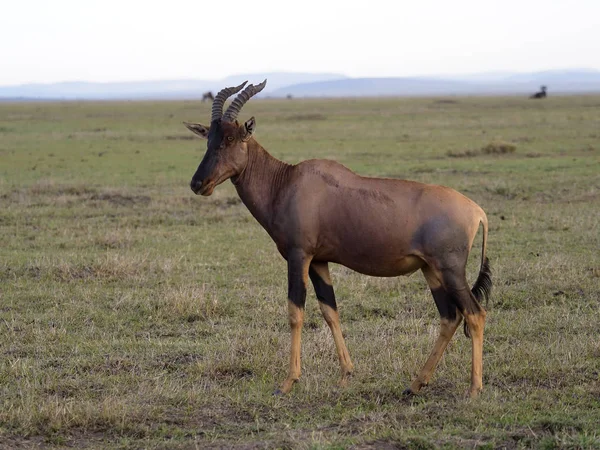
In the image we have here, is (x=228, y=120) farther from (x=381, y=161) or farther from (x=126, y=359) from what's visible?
(x=381, y=161)

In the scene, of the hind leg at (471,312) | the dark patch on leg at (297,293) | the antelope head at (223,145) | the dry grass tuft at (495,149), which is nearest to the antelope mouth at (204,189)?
the antelope head at (223,145)

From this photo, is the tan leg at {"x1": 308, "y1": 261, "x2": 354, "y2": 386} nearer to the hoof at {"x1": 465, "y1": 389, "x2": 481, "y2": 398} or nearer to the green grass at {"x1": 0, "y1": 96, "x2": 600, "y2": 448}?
the green grass at {"x1": 0, "y1": 96, "x2": 600, "y2": 448}

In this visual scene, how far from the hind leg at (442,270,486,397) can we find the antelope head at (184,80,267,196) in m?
2.01

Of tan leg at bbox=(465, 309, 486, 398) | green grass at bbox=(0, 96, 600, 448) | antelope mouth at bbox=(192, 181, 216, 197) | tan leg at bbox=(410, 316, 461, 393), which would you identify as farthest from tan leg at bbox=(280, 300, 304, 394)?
tan leg at bbox=(465, 309, 486, 398)

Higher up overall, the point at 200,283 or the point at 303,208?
the point at 303,208

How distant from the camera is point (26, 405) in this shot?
6.40m

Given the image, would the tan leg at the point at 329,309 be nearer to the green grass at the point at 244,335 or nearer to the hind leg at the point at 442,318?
the green grass at the point at 244,335

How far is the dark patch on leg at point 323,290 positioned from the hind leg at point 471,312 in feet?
3.31

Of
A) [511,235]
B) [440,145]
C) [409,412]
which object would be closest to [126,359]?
[409,412]

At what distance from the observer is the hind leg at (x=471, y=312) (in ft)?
22.4

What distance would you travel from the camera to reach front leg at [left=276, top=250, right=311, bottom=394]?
7.03 meters

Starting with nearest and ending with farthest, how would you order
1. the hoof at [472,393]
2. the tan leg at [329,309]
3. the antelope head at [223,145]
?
1. the hoof at [472,393]
2. the antelope head at [223,145]
3. the tan leg at [329,309]

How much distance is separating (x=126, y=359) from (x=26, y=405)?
1460mm

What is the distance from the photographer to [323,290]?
737cm
